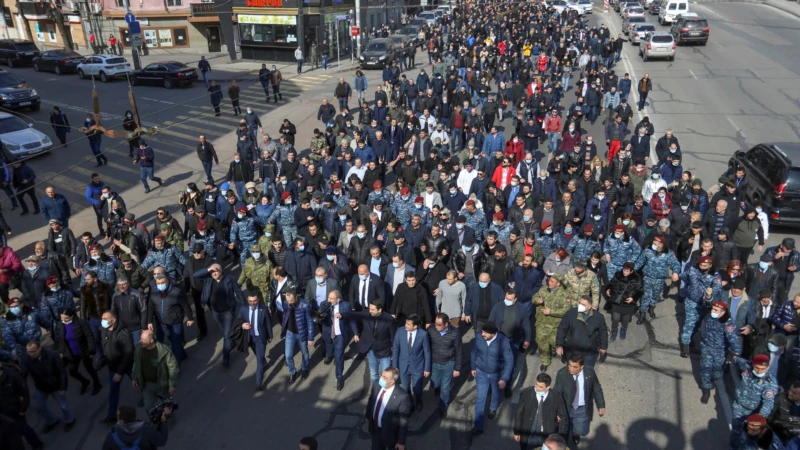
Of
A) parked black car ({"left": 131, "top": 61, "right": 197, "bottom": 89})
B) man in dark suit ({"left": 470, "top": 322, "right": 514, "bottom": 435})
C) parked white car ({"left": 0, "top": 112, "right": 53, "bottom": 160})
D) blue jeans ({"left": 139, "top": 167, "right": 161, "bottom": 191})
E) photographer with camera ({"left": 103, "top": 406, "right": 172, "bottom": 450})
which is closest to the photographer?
photographer with camera ({"left": 103, "top": 406, "right": 172, "bottom": 450})

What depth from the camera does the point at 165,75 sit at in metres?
29.6

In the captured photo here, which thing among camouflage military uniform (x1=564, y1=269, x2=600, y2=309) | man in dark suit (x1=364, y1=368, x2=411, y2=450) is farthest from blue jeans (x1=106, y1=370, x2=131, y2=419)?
camouflage military uniform (x1=564, y1=269, x2=600, y2=309)

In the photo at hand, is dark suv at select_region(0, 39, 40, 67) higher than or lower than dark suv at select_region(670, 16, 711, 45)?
lower


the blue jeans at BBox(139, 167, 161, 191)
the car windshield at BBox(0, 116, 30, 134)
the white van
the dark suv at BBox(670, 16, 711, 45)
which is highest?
the white van

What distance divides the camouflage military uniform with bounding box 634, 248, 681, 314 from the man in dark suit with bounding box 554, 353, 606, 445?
11.6 feet

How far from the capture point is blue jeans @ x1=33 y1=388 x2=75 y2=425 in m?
7.53

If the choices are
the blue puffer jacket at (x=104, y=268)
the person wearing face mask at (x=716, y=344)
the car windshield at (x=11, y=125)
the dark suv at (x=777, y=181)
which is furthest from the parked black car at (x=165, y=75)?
the person wearing face mask at (x=716, y=344)

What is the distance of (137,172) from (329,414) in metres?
13.6

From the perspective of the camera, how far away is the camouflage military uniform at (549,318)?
802 cm

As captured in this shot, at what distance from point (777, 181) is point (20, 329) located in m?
14.0

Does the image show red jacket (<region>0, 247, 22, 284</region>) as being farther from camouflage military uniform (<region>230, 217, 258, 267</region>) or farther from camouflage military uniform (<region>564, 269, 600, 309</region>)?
camouflage military uniform (<region>564, 269, 600, 309</region>)

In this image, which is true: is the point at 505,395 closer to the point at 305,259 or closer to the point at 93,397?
the point at 305,259

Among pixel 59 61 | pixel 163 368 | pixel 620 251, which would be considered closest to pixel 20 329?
pixel 163 368

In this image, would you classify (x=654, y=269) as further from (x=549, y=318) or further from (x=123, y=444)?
(x=123, y=444)
